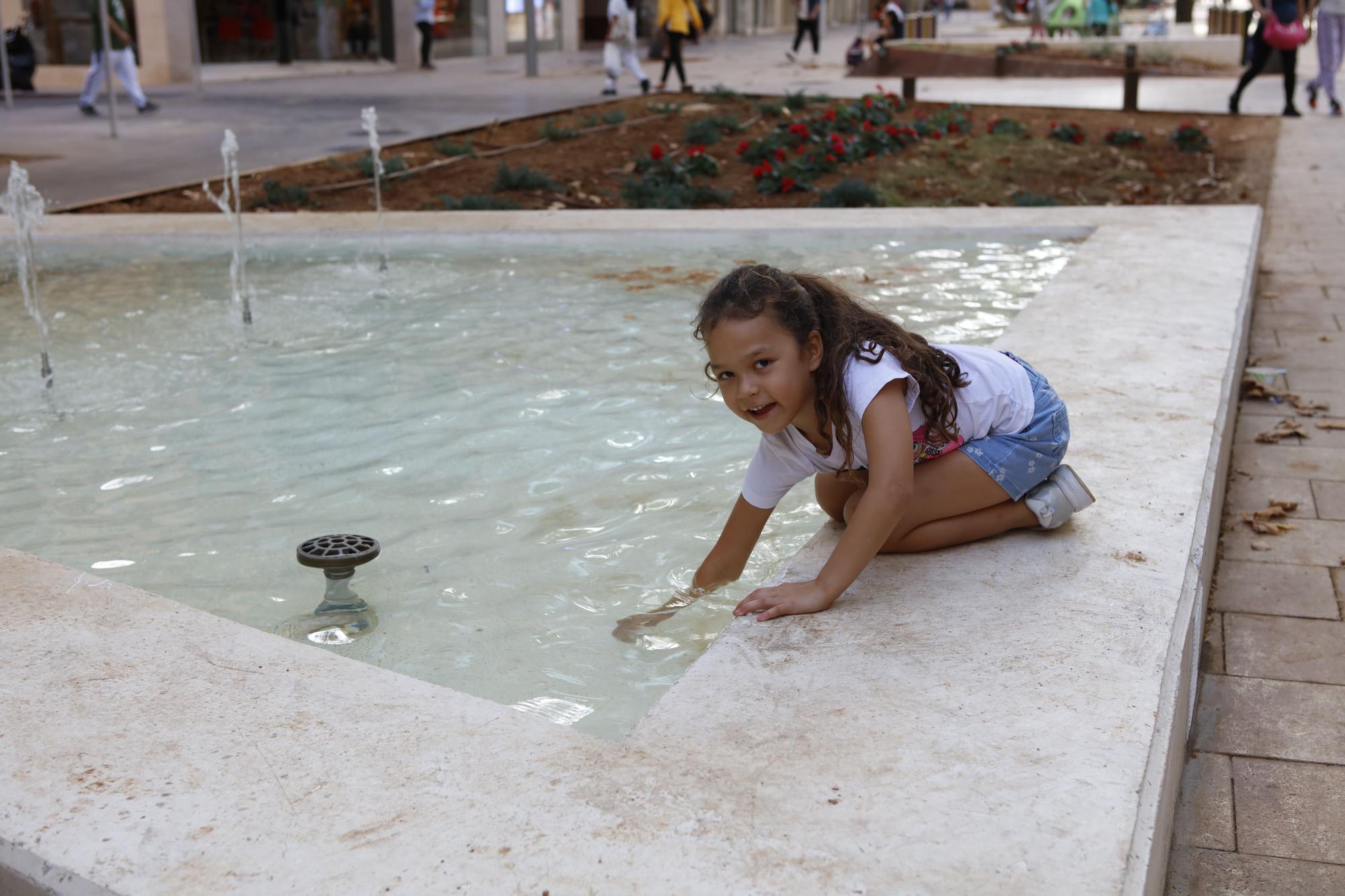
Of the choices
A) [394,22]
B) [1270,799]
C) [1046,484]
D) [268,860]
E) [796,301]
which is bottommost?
[1270,799]

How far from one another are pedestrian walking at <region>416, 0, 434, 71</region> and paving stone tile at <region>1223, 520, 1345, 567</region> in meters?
22.7

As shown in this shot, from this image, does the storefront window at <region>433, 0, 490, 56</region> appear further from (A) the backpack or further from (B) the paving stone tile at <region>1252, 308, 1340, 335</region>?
(B) the paving stone tile at <region>1252, 308, 1340, 335</region>

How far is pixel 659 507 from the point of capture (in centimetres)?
396

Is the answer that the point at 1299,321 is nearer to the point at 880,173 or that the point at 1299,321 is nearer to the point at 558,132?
the point at 880,173

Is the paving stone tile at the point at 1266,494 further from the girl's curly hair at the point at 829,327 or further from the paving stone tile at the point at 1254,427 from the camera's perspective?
the girl's curly hair at the point at 829,327

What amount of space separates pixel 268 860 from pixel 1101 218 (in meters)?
6.92

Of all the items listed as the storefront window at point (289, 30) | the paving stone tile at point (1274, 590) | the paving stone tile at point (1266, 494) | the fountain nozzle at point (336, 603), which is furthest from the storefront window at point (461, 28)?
the paving stone tile at point (1274, 590)

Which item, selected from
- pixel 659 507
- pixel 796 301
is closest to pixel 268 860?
pixel 796 301

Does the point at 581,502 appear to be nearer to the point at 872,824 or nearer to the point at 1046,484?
the point at 1046,484

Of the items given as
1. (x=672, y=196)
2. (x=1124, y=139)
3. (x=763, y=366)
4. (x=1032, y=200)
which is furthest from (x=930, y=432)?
(x=1124, y=139)

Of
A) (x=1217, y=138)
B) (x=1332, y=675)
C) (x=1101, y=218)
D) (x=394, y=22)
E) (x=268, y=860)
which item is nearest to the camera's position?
(x=268, y=860)

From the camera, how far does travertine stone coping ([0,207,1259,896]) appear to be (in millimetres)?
1790

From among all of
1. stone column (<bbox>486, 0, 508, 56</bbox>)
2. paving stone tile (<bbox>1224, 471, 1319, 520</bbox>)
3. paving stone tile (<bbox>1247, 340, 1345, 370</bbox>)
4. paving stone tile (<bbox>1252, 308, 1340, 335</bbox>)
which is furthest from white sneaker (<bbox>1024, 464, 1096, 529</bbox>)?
stone column (<bbox>486, 0, 508, 56</bbox>)

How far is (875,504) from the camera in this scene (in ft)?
8.17
